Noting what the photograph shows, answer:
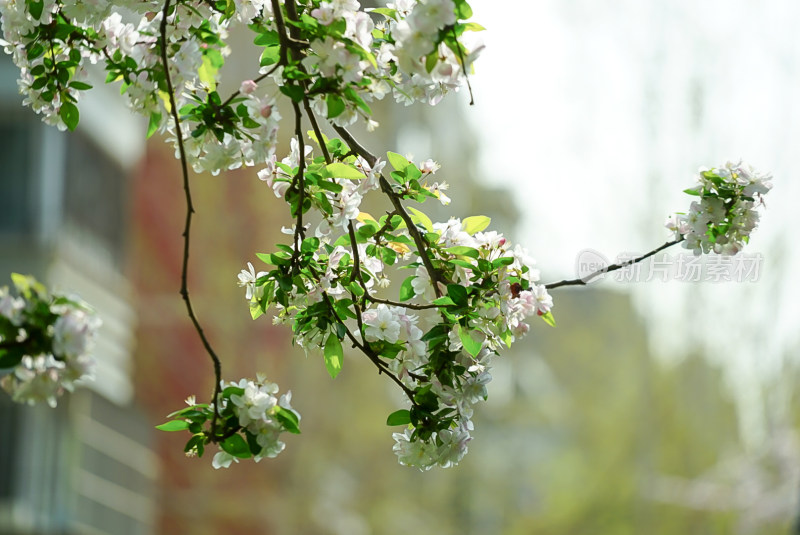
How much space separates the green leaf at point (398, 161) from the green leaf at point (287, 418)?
1.69ft

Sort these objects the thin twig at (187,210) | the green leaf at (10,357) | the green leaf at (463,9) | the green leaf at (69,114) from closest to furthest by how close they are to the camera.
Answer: the green leaf at (463,9), the thin twig at (187,210), the green leaf at (69,114), the green leaf at (10,357)

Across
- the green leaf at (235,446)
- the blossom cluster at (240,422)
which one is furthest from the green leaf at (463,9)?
the green leaf at (235,446)

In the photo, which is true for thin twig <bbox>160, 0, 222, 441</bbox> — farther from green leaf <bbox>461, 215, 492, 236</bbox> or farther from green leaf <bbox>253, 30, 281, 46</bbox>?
green leaf <bbox>461, 215, 492, 236</bbox>

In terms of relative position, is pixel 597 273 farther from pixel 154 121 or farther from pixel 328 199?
pixel 154 121

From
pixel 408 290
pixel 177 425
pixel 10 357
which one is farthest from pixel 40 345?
pixel 408 290

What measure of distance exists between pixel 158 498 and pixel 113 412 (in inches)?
247

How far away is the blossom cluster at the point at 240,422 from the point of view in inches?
82.4

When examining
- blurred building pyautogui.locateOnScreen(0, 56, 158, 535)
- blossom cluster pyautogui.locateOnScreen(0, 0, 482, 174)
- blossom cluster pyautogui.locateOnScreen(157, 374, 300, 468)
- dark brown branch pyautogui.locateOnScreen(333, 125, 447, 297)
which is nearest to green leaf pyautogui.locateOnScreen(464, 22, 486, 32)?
blossom cluster pyautogui.locateOnScreen(0, 0, 482, 174)

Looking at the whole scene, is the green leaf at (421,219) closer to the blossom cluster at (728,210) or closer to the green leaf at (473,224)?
the green leaf at (473,224)

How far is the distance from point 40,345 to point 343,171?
989 mm

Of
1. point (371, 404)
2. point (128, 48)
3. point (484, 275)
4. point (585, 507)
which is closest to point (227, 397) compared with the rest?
point (484, 275)

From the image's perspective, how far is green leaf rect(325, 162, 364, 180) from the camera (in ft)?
6.91

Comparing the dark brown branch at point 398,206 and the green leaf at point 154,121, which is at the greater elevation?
the green leaf at point 154,121

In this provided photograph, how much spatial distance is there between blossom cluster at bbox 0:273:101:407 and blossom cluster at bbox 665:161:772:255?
55.1 inches
